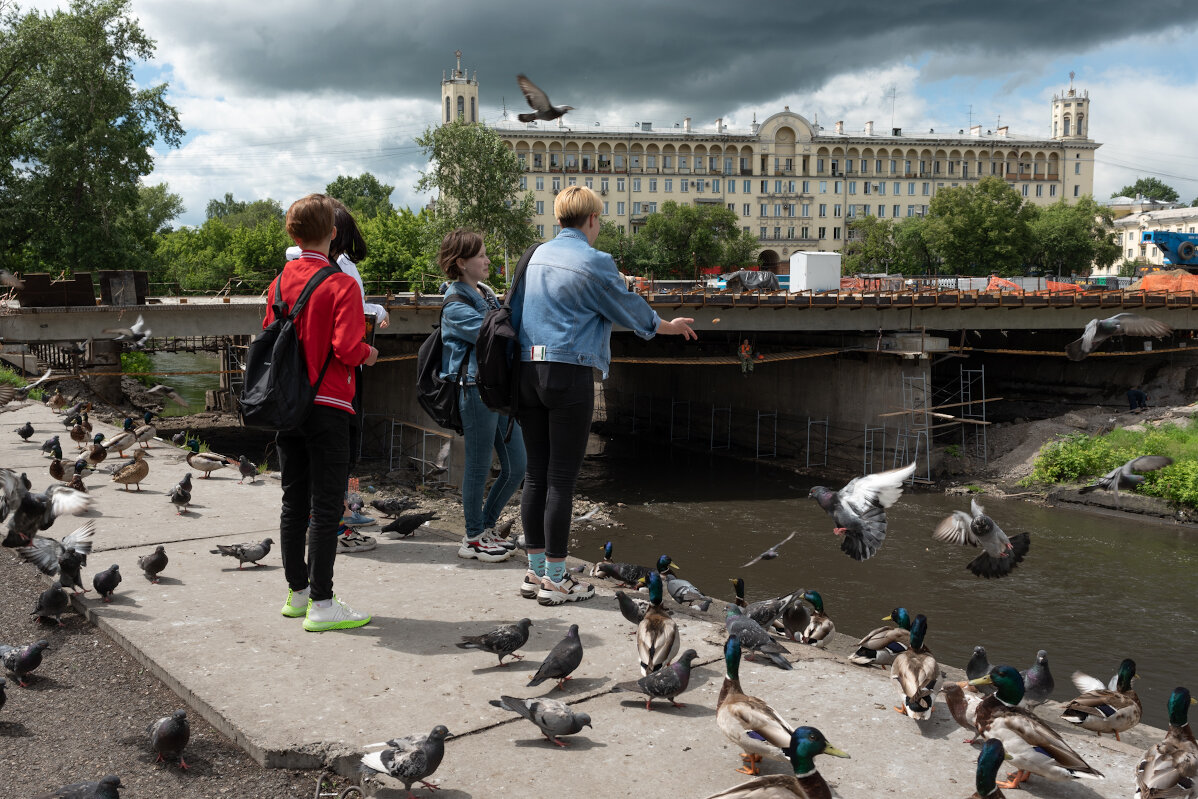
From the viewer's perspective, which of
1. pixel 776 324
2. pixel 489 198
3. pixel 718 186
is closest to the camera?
pixel 776 324

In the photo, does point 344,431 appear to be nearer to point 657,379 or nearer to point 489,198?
point 657,379

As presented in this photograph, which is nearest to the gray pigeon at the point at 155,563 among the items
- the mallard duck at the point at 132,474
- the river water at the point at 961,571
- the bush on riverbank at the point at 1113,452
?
the mallard duck at the point at 132,474

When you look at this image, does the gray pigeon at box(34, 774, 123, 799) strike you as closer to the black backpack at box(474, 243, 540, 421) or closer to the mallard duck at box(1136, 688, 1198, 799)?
the black backpack at box(474, 243, 540, 421)

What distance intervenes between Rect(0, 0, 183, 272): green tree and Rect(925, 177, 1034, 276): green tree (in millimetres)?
54397

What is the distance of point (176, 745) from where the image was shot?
3.50m

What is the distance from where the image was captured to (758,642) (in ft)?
15.6

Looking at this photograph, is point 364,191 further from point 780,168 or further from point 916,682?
point 916,682

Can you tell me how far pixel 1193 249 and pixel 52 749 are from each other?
50.1 m

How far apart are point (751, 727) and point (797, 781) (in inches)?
16.1

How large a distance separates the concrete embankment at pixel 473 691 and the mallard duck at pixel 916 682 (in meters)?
0.08

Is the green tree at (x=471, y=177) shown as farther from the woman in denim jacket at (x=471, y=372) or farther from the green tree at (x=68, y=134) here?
the woman in denim jacket at (x=471, y=372)

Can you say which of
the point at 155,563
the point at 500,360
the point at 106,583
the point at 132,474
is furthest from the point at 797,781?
the point at 132,474

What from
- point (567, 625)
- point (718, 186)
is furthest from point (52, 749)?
point (718, 186)

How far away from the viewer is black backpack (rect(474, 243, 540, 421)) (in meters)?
5.32
